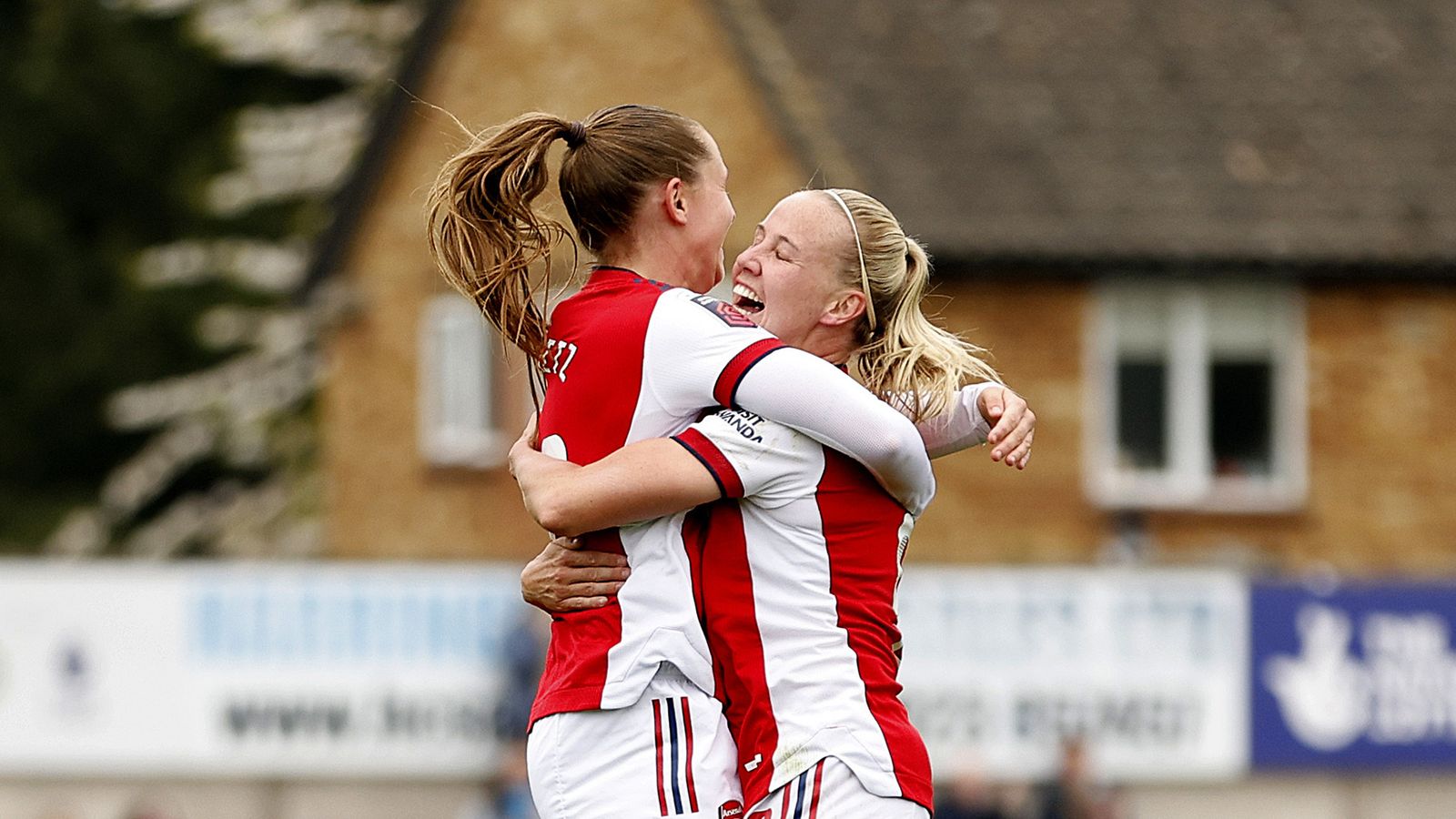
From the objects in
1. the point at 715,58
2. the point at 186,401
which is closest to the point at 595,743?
the point at 715,58

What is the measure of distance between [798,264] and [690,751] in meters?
0.78

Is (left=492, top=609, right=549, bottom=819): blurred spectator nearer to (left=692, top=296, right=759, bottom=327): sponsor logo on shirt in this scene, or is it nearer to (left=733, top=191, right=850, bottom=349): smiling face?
(left=733, top=191, right=850, bottom=349): smiling face

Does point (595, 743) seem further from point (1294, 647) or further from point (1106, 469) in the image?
point (1106, 469)

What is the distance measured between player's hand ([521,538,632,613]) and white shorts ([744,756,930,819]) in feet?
1.31

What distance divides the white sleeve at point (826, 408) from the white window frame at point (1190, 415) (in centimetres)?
1606

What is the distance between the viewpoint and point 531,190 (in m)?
3.97

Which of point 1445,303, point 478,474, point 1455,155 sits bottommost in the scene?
point 478,474

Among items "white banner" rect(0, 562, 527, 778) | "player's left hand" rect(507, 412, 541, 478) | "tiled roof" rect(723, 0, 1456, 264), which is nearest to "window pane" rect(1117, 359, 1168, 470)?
"tiled roof" rect(723, 0, 1456, 264)

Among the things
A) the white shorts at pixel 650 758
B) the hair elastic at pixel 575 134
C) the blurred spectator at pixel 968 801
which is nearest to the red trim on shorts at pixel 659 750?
the white shorts at pixel 650 758

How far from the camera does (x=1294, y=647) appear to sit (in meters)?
14.5

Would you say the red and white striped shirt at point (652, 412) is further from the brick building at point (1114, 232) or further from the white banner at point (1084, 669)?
the brick building at point (1114, 232)

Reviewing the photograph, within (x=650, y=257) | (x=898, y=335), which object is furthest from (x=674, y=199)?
(x=898, y=335)

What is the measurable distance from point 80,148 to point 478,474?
681 inches

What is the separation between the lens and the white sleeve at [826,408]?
3.69 metres
